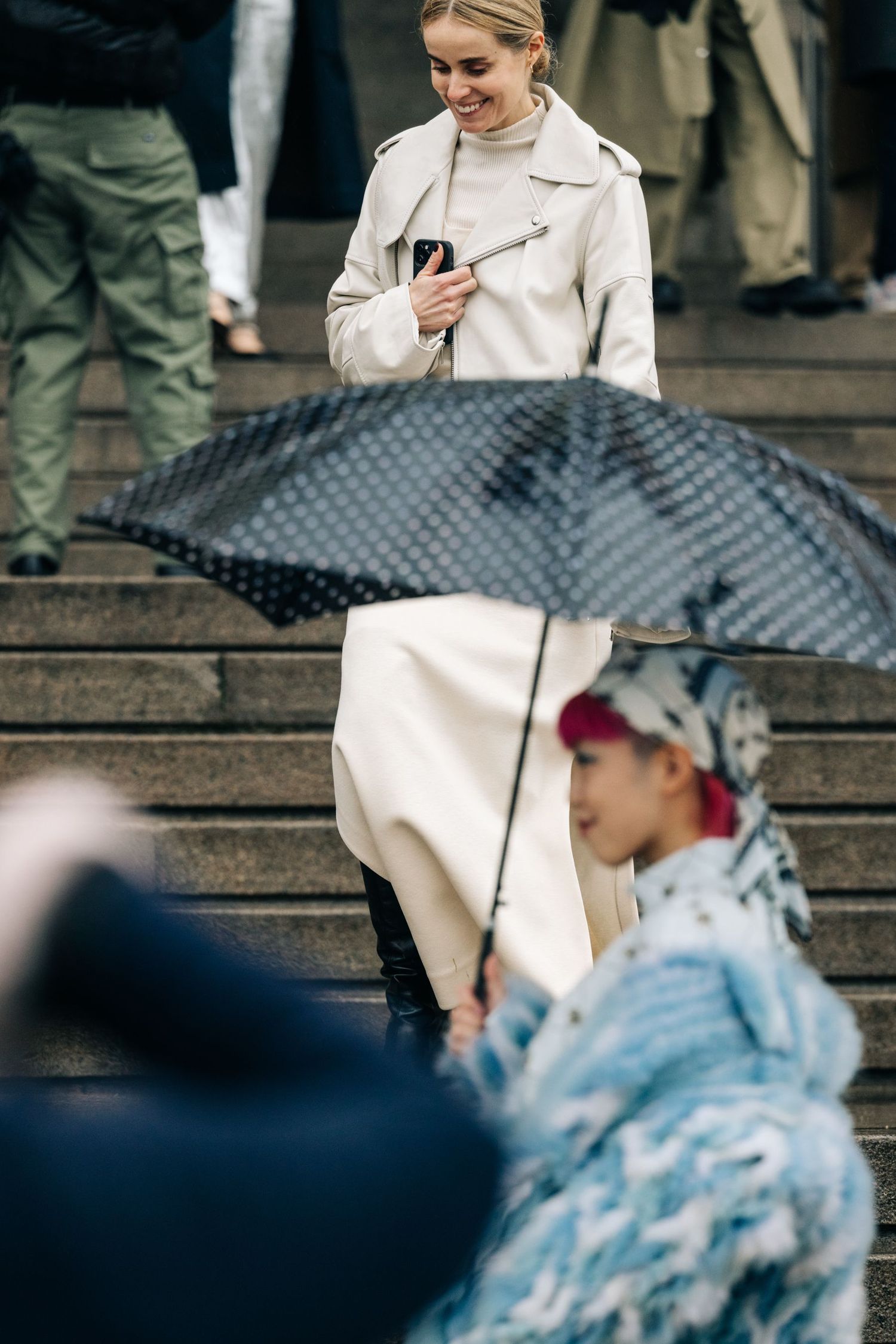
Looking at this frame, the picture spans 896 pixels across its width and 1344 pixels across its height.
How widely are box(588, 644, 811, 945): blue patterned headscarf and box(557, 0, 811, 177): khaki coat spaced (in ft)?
18.3

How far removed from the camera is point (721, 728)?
2.39 m

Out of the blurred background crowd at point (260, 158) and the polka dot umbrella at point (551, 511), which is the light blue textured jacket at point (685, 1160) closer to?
the polka dot umbrella at point (551, 511)

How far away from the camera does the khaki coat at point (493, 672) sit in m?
3.68

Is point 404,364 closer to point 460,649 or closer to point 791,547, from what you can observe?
point 460,649

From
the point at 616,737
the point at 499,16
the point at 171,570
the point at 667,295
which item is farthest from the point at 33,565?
the point at 616,737

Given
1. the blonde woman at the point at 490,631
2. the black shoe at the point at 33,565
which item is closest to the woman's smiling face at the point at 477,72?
the blonde woman at the point at 490,631

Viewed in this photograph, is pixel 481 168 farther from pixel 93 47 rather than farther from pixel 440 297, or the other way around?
pixel 93 47

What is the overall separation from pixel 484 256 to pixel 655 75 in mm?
4230

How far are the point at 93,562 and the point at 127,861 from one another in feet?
15.4

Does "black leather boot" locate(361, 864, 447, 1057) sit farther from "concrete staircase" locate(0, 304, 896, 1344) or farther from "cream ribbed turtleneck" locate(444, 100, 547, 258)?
"cream ribbed turtleneck" locate(444, 100, 547, 258)

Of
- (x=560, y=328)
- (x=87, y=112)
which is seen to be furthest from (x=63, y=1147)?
(x=87, y=112)

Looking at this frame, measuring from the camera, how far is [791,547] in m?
2.39

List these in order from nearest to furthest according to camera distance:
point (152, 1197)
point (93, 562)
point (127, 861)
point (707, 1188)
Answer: point (152, 1197), point (707, 1188), point (127, 861), point (93, 562)

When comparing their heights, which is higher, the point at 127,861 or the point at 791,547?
the point at 791,547
